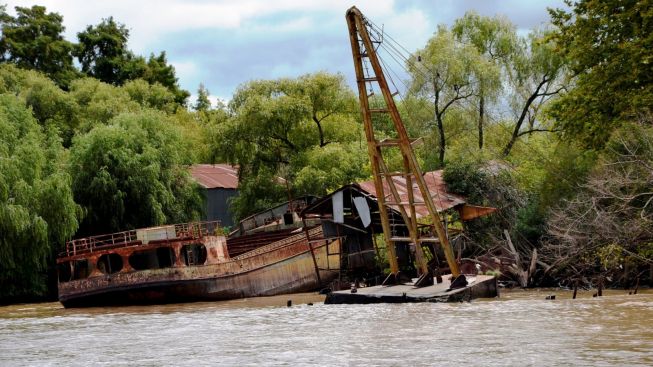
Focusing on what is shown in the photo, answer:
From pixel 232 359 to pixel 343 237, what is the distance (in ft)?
70.6

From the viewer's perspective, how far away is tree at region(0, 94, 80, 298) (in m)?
38.4

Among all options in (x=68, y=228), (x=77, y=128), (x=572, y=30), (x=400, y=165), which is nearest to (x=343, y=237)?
(x=400, y=165)

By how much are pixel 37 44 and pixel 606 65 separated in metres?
52.1

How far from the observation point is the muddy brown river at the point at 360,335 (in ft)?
61.1

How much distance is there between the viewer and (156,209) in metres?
45.2

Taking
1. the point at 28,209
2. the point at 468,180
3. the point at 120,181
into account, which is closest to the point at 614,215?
the point at 468,180

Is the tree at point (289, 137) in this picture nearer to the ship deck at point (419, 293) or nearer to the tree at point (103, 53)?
the ship deck at point (419, 293)

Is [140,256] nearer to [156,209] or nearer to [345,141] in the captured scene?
[156,209]

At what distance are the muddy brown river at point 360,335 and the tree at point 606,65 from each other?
16.9ft

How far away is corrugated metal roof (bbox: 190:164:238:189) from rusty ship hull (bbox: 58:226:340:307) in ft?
46.4

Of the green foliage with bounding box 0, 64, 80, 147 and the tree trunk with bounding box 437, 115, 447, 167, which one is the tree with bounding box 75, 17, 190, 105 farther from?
the tree trunk with bounding box 437, 115, 447, 167

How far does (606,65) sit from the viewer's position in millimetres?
30297

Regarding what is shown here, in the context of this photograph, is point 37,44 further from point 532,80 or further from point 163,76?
point 532,80

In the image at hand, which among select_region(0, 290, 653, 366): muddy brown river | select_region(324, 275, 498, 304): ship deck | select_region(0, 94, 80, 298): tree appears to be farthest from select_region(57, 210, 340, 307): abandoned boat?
select_region(324, 275, 498, 304): ship deck
